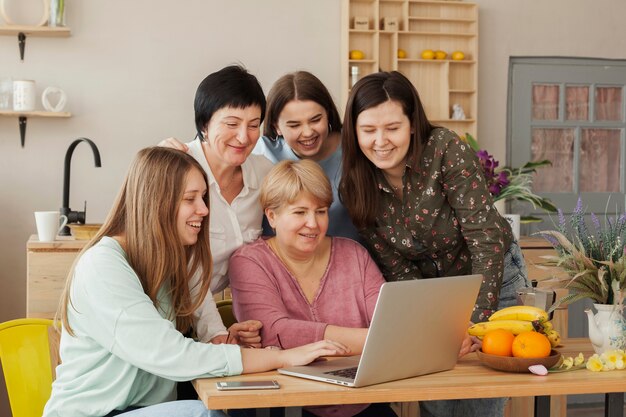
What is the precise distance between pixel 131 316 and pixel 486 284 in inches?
39.0

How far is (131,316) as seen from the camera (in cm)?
184

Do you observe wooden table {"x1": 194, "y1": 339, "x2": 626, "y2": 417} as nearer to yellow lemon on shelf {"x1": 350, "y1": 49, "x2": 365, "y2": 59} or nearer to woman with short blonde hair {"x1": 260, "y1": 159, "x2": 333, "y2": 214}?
woman with short blonde hair {"x1": 260, "y1": 159, "x2": 333, "y2": 214}

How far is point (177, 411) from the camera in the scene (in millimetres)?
1796

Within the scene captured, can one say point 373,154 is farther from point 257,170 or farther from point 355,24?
point 355,24

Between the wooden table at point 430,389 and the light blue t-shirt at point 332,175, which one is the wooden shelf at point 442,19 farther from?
the wooden table at point 430,389

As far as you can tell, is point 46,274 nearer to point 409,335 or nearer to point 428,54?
point 409,335

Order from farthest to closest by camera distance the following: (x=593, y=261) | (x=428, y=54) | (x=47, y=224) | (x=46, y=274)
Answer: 1. (x=428, y=54)
2. (x=47, y=224)
3. (x=46, y=274)
4. (x=593, y=261)

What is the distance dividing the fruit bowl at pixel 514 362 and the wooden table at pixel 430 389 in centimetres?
2

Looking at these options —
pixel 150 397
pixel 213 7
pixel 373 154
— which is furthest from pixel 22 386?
pixel 213 7

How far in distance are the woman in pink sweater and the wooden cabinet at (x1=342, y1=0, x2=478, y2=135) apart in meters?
2.89

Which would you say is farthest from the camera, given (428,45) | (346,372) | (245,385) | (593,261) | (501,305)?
(428,45)

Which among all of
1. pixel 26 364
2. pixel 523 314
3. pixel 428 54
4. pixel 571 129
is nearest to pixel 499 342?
pixel 523 314

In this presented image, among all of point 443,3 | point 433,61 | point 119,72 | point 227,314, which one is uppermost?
point 443,3

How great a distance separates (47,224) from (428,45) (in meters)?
2.78
